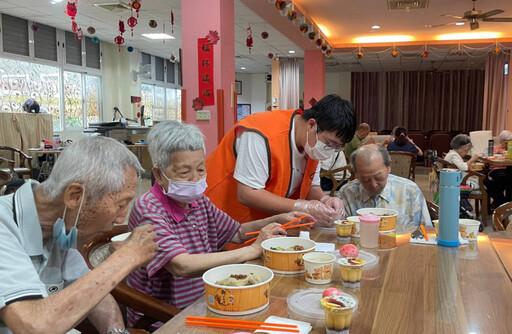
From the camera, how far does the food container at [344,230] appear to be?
190 cm

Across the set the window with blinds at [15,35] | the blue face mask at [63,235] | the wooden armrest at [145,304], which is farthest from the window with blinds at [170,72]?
the blue face mask at [63,235]

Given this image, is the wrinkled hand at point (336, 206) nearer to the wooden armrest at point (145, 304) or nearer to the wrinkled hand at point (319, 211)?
the wrinkled hand at point (319, 211)

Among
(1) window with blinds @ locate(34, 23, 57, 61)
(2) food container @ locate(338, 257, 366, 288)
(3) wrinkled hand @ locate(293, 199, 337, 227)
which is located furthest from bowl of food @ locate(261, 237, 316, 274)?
(1) window with blinds @ locate(34, 23, 57, 61)

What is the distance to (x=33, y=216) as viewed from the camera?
45.3 inches

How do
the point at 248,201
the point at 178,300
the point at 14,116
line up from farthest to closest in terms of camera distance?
the point at 14,116 → the point at 248,201 → the point at 178,300

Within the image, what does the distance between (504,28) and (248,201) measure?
9947mm

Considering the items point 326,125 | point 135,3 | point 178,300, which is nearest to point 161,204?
point 178,300

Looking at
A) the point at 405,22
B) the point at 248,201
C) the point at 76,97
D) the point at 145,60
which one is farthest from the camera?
the point at 145,60

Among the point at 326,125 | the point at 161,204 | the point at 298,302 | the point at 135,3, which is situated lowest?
the point at 298,302

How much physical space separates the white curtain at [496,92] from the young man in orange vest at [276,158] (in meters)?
11.5

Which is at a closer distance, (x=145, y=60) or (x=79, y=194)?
(x=79, y=194)

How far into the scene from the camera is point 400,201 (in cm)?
250

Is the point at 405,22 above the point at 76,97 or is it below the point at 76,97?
above

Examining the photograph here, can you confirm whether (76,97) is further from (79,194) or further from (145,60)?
(79,194)
